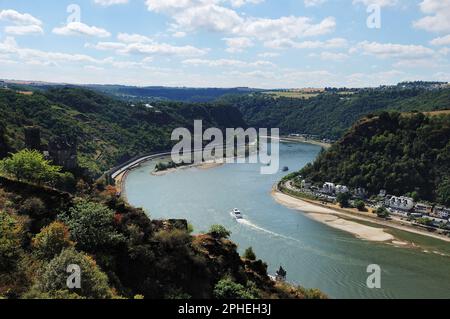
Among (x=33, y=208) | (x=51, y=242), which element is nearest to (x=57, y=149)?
(x=33, y=208)

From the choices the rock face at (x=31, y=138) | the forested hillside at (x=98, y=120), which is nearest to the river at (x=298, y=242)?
the forested hillside at (x=98, y=120)

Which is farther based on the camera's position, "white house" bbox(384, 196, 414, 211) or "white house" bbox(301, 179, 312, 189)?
"white house" bbox(301, 179, 312, 189)

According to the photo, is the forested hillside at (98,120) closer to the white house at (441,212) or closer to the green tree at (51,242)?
the green tree at (51,242)

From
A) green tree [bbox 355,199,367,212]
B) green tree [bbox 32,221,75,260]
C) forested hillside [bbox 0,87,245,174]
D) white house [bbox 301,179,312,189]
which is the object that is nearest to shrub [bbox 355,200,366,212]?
green tree [bbox 355,199,367,212]

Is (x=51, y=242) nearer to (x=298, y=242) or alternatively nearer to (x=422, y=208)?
(x=298, y=242)

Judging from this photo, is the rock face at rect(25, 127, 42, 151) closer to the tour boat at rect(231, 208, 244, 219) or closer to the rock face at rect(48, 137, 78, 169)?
the rock face at rect(48, 137, 78, 169)

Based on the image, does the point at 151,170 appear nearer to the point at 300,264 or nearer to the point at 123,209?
the point at 300,264
